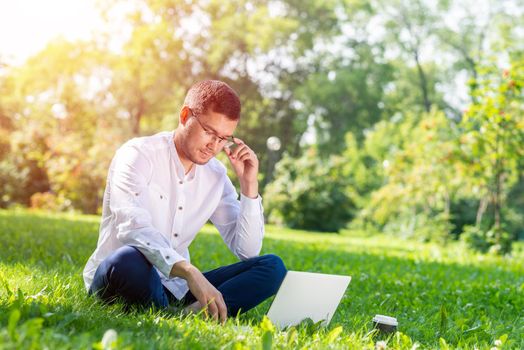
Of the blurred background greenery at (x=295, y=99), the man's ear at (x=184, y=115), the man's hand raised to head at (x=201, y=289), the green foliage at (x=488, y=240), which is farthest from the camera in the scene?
the blurred background greenery at (x=295, y=99)

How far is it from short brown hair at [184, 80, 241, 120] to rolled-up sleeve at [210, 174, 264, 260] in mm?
499

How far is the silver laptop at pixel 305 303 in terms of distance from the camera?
9.11 feet

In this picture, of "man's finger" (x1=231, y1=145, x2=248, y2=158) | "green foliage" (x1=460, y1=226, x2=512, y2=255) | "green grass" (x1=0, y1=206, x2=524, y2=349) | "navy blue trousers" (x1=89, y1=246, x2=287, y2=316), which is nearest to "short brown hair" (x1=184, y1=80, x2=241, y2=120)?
"man's finger" (x1=231, y1=145, x2=248, y2=158)

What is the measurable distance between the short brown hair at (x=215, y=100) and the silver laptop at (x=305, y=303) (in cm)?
86

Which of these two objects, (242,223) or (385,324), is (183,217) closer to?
(242,223)

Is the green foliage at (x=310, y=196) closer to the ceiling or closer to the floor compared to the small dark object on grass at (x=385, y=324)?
closer to the floor

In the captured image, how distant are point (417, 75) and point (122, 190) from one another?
28596 millimetres

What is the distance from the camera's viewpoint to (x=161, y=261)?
2463mm

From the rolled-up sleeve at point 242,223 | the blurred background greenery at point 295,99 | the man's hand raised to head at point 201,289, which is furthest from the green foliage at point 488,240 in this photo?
the man's hand raised to head at point 201,289

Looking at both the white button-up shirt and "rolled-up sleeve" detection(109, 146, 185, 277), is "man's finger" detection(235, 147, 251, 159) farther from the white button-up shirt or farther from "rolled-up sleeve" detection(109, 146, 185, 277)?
"rolled-up sleeve" detection(109, 146, 185, 277)

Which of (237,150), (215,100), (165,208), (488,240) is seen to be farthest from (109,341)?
(488,240)

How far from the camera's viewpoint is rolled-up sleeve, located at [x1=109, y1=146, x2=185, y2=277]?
247 centimetres

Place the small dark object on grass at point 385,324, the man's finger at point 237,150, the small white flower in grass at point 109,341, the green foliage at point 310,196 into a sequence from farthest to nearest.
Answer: the green foliage at point 310,196, the man's finger at point 237,150, the small dark object on grass at point 385,324, the small white flower in grass at point 109,341

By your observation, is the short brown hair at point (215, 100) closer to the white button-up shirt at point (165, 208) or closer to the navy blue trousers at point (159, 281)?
the white button-up shirt at point (165, 208)
